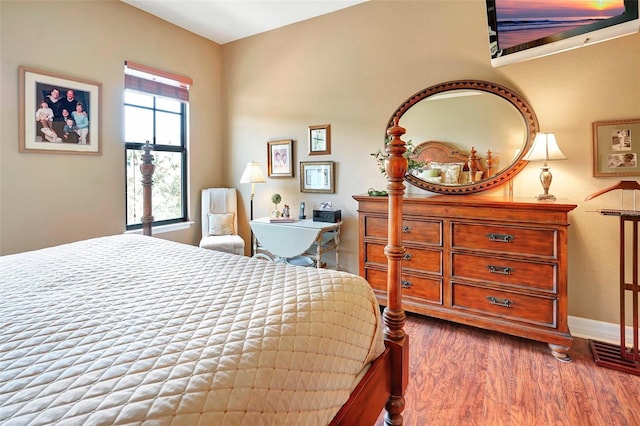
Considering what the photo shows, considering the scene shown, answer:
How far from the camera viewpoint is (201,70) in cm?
389

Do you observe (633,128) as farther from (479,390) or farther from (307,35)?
(307,35)

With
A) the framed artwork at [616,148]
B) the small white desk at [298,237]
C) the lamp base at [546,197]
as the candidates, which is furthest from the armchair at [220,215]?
the framed artwork at [616,148]

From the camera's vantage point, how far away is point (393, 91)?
302cm

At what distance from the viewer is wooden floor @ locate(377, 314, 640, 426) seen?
156 centimetres

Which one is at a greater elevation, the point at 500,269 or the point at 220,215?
the point at 220,215

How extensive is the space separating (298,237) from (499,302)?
1656 mm

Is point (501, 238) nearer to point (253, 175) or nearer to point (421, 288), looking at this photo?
point (421, 288)

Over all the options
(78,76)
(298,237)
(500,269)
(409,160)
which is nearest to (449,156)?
(409,160)

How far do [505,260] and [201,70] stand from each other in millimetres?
3736

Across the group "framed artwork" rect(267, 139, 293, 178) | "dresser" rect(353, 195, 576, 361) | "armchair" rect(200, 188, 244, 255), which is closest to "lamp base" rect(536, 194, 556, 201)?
"dresser" rect(353, 195, 576, 361)

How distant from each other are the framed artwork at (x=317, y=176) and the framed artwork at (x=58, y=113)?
1939mm

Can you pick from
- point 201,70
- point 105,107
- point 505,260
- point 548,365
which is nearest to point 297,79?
point 201,70

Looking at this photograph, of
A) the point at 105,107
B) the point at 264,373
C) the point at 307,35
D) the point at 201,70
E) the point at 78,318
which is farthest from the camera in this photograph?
the point at 201,70

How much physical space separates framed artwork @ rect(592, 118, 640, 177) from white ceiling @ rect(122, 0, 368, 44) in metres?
2.30
